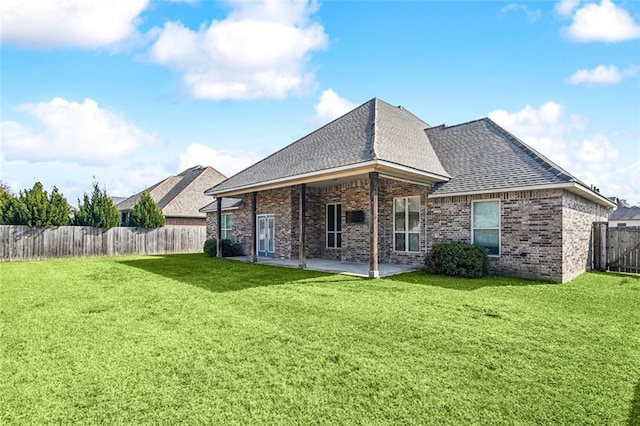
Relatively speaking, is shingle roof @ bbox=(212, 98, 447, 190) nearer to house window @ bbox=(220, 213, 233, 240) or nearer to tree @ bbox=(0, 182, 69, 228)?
house window @ bbox=(220, 213, 233, 240)

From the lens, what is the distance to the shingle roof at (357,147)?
10.9 meters

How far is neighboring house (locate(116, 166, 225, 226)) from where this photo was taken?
1061 inches

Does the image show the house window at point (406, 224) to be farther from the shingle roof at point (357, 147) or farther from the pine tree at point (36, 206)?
the pine tree at point (36, 206)

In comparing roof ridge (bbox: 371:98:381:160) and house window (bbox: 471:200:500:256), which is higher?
roof ridge (bbox: 371:98:381:160)

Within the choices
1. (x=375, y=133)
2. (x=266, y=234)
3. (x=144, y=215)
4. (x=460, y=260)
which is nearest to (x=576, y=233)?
(x=460, y=260)

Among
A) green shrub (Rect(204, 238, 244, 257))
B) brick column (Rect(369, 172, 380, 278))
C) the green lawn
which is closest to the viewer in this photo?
the green lawn

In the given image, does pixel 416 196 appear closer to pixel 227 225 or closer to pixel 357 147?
pixel 357 147

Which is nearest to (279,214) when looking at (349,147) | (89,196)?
(349,147)

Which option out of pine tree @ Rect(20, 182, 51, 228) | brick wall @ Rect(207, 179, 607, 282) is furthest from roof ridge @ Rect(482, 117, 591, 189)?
pine tree @ Rect(20, 182, 51, 228)

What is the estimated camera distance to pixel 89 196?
1878 cm

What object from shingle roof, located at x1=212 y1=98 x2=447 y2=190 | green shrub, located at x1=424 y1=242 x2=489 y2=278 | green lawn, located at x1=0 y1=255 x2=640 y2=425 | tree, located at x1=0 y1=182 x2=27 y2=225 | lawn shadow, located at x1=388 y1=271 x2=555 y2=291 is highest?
shingle roof, located at x1=212 y1=98 x2=447 y2=190

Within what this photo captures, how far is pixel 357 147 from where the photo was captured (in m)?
11.2

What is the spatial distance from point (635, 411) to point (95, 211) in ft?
72.9

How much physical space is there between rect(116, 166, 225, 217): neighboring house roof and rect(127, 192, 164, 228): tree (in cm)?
436
